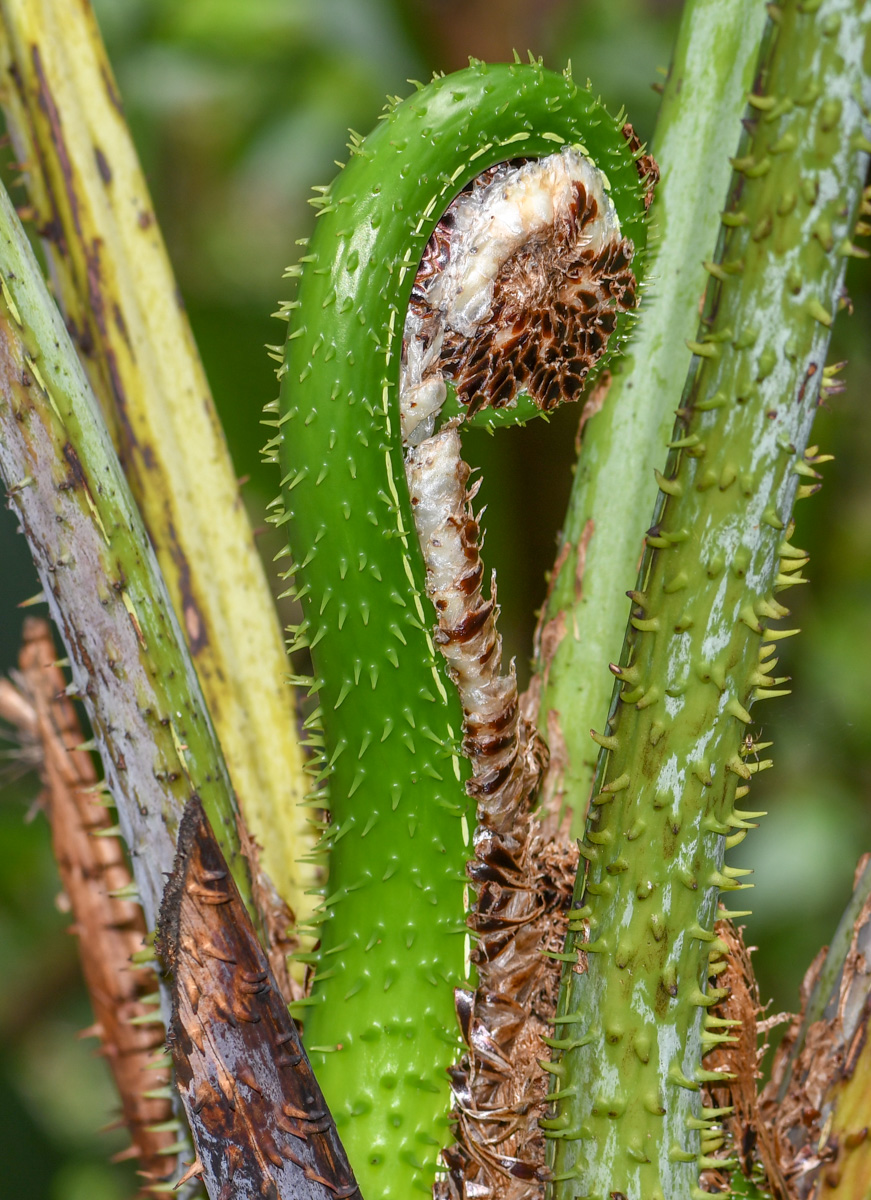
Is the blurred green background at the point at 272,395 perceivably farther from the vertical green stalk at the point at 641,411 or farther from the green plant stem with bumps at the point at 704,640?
the green plant stem with bumps at the point at 704,640

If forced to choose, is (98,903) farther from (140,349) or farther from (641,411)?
(641,411)

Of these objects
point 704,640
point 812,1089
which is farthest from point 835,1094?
point 704,640

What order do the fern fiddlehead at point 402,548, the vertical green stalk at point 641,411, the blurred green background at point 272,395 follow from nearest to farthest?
the fern fiddlehead at point 402,548 → the vertical green stalk at point 641,411 → the blurred green background at point 272,395

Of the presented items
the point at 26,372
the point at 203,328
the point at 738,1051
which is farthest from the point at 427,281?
the point at 203,328

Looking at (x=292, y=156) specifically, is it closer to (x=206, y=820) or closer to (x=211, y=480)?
(x=211, y=480)

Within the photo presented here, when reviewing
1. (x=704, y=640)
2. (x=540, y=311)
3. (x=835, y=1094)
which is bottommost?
(x=835, y=1094)

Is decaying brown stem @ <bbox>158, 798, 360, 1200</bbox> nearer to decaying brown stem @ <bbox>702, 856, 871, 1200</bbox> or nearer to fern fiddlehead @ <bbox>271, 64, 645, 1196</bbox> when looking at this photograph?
fern fiddlehead @ <bbox>271, 64, 645, 1196</bbox>

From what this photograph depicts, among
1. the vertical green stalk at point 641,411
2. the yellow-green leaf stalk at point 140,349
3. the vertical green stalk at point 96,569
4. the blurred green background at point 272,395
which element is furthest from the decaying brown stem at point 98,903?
the blurred green background at point 272,395
